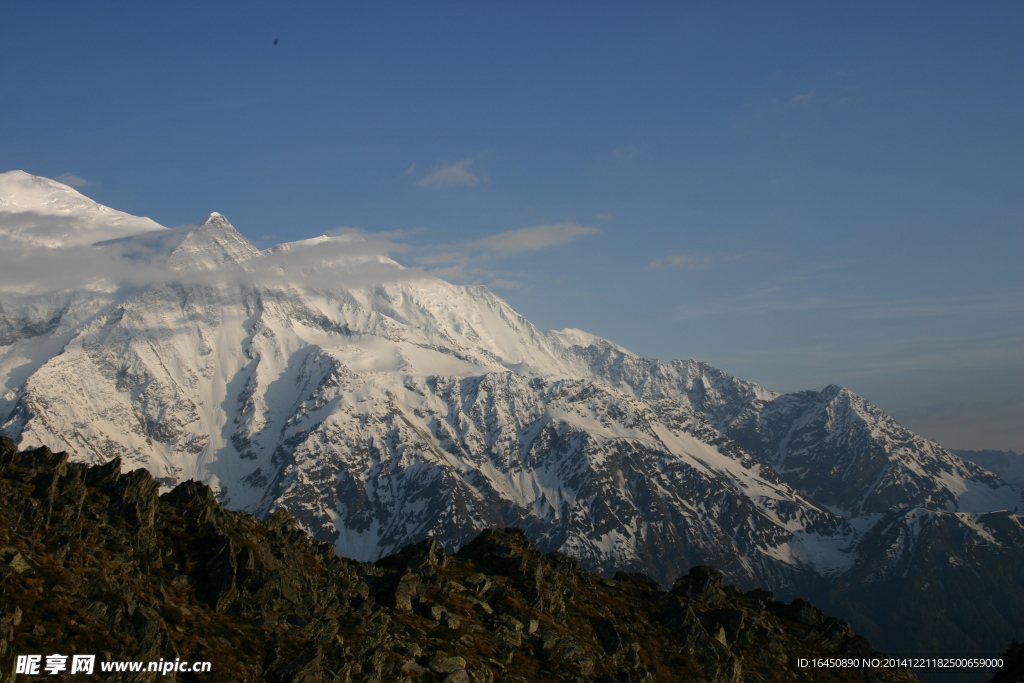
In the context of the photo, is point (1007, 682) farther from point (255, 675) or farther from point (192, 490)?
point (192, 490)

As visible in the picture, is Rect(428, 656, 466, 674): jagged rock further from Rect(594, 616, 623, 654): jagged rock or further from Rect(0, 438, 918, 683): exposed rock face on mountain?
Rect(594, 616, 623, 654): jagged rock

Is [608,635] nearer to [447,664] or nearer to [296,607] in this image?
[447,664]

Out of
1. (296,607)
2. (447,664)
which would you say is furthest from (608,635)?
(296,607)

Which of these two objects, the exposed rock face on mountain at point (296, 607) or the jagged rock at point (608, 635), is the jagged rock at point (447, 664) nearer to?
the exposed rock face on mountain at point (296, 607)

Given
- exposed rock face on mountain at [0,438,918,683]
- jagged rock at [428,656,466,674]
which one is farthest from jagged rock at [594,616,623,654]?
jagged rock at [428,656,466,674]

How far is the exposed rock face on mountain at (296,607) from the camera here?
56.4 metres

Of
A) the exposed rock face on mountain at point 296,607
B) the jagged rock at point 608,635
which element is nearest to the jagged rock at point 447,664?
the exposed rock face on mountain at point 296,607

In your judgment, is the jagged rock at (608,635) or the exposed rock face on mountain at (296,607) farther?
the jagged rock at (608,635)

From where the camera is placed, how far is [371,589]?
82.0 meters

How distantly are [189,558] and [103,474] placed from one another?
1261 cm

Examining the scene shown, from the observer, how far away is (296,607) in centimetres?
6919

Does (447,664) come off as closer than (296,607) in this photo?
Yes

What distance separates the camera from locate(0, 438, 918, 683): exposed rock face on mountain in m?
56.4

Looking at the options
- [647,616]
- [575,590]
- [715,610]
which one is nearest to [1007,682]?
[715,610]
